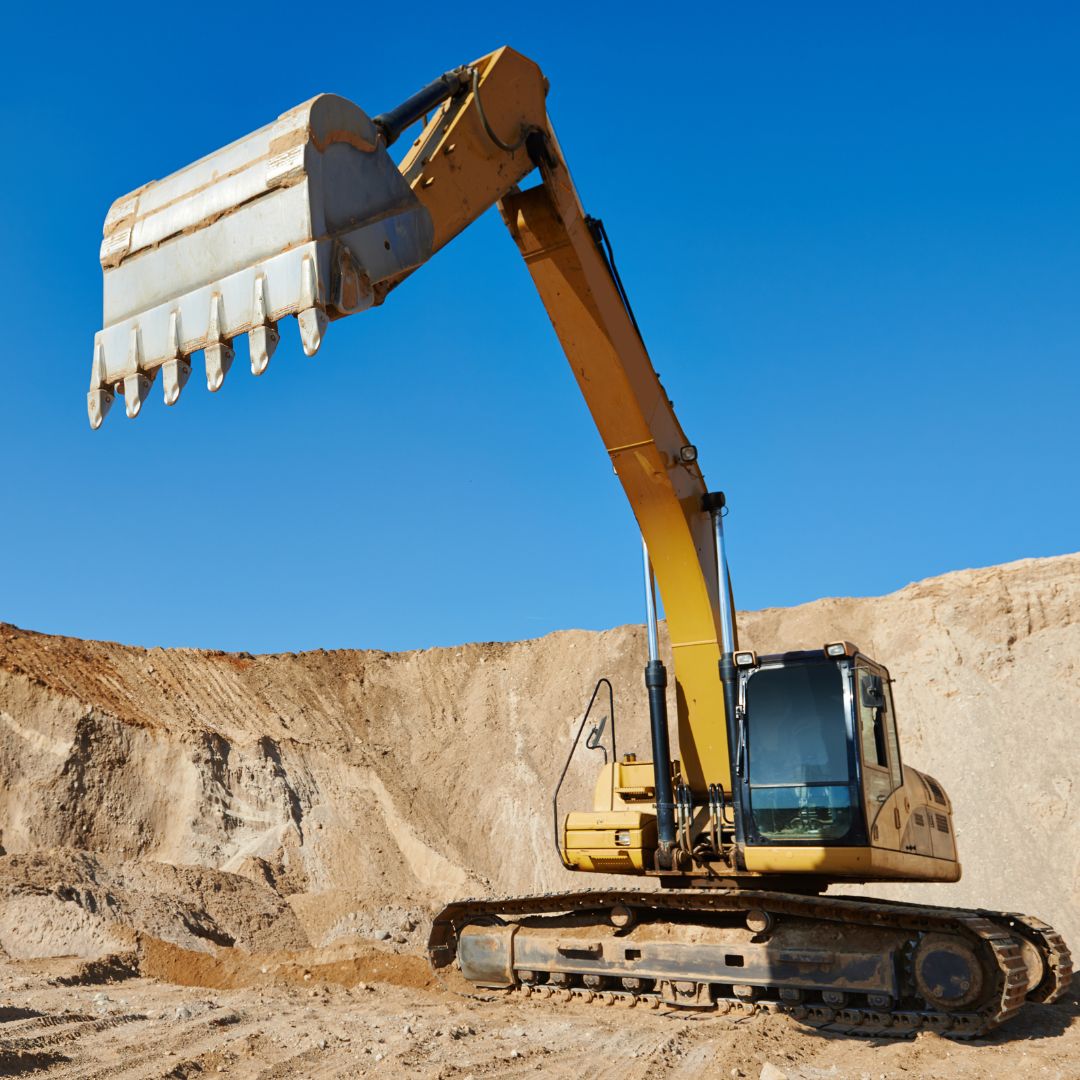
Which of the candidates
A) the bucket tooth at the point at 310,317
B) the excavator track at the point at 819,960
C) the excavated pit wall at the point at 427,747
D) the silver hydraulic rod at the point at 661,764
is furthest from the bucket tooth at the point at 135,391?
the excavated pit wall at the point at 427,747

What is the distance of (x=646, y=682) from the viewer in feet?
26.7

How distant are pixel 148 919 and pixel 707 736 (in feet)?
25.6

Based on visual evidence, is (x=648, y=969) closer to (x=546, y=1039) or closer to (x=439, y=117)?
(x=546, y=1039)

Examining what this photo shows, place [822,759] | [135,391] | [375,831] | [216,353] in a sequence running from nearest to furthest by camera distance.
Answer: [216,353] → [135,391] → [822,759] → [375,831]

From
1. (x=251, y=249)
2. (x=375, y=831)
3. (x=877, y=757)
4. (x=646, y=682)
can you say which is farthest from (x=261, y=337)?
(x=375, y=831)

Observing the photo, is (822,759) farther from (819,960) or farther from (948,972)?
(948,972)

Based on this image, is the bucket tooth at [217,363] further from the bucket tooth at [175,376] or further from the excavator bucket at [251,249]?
the bucket tooth at [175,376]

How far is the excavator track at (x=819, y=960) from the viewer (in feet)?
23.6

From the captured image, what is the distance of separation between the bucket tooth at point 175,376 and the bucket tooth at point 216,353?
0.20 meters

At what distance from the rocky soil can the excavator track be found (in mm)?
247

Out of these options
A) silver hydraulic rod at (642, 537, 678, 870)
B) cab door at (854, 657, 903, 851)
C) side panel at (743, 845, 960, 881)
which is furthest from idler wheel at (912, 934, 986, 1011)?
silver hydraulic rod at (642, 537, 678, 870)

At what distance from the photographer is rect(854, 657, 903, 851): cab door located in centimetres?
737

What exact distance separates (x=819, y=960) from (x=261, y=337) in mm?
5783

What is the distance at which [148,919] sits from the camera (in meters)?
12.7
